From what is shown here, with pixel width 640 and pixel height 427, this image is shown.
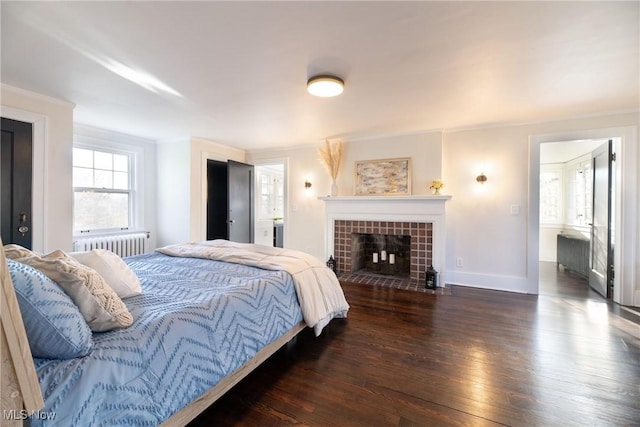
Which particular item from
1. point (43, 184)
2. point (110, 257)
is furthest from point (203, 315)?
point (43, 184)

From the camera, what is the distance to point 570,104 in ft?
9.71

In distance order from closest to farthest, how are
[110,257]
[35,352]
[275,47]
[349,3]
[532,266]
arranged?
[35,352], [349,3], [110,257], [275,47], [532,266]

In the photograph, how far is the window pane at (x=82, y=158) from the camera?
3.74 m

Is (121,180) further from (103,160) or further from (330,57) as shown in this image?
(330,57)

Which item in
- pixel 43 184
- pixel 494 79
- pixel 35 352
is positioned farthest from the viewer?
pixel 43 184

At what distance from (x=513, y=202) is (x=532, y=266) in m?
0.85

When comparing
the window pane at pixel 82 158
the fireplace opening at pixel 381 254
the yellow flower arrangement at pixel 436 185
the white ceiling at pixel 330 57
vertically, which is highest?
the white ceiling at pixel 330 57

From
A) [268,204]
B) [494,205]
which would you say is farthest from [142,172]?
[494,205]

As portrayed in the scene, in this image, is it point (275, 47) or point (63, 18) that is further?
point (275, 47)

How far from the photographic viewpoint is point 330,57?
2.05 meters

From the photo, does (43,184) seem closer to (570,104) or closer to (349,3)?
(349,3)

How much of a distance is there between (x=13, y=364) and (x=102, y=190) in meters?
4.08

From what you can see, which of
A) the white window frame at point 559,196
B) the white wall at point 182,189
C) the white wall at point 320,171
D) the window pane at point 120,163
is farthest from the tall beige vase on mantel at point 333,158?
the white window frame at point 559,196

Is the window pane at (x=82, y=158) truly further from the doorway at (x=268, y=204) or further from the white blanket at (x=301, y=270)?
the doorway at (x=268, y=204)
